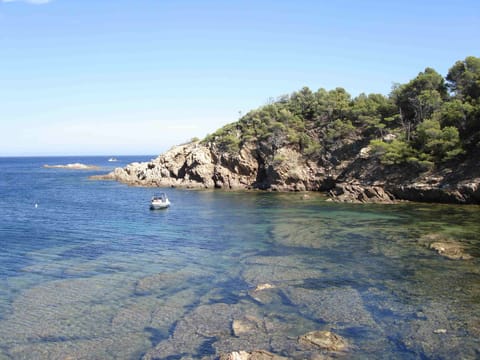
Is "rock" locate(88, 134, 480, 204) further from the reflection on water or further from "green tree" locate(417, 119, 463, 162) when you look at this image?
the reflection on water

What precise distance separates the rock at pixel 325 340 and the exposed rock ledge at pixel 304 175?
1670 inches

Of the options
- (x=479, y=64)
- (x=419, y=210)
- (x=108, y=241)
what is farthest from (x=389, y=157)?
(x=108, y=241)

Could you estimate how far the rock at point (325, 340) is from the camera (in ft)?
52.9

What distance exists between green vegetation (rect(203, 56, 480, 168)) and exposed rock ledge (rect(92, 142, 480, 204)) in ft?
6.47

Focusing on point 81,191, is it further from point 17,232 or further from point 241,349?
point 241,349

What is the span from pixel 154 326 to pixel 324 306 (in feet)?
27.3

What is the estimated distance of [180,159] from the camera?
306ft

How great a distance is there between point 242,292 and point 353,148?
56130mm

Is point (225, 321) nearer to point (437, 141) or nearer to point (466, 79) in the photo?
point (437, 141)

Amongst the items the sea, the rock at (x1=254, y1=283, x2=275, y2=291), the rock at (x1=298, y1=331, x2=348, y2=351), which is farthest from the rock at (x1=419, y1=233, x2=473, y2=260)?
the rock at (x1=298, y1=331, x2=348, y2=351)

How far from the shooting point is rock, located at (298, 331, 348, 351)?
1611 centimetres

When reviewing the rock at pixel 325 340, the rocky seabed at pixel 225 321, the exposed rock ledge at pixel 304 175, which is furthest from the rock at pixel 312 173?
the rock at pixel 325 340

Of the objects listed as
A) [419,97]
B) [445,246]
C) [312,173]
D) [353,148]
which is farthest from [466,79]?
[445,246]

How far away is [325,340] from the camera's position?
16.5m
